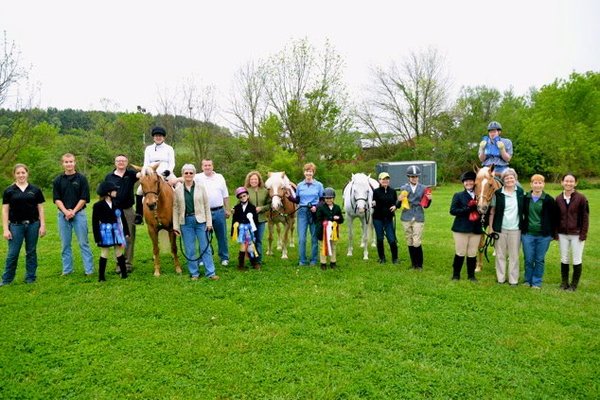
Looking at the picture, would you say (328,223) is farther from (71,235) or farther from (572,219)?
(71,235)

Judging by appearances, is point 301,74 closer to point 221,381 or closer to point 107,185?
point 107,185

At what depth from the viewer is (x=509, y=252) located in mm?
6730

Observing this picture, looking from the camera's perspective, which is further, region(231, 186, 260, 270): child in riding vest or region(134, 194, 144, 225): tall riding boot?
region(231, 186, 260, 270): child in riding vest

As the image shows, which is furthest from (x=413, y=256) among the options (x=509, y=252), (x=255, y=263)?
(x=255, y=263)

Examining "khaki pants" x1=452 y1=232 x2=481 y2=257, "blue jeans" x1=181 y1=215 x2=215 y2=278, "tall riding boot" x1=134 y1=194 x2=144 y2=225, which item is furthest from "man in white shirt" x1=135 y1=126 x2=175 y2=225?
"khaki pants" x1=452 y1=232 x2=481 y2=257

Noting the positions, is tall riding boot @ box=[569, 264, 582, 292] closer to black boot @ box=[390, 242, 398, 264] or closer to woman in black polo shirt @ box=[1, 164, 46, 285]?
black boot @ box=[390, 242, 398, 264]

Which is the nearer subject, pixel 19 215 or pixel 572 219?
pixel 572 219

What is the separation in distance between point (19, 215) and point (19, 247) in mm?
514

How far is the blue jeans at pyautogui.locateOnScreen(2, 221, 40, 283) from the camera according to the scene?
6.40 meters

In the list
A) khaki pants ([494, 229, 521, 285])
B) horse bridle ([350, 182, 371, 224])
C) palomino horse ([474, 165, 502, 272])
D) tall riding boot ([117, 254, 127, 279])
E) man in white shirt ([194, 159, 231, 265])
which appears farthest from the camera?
horse bridle ([350, 182, 371, 224])

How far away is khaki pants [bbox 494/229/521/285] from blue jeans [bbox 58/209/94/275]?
7.04 meters

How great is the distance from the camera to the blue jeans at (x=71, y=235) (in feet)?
22.6

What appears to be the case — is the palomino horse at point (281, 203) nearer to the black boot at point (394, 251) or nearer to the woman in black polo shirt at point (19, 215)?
the black boot at point (394, 251)

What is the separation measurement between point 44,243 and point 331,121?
22156 mm
